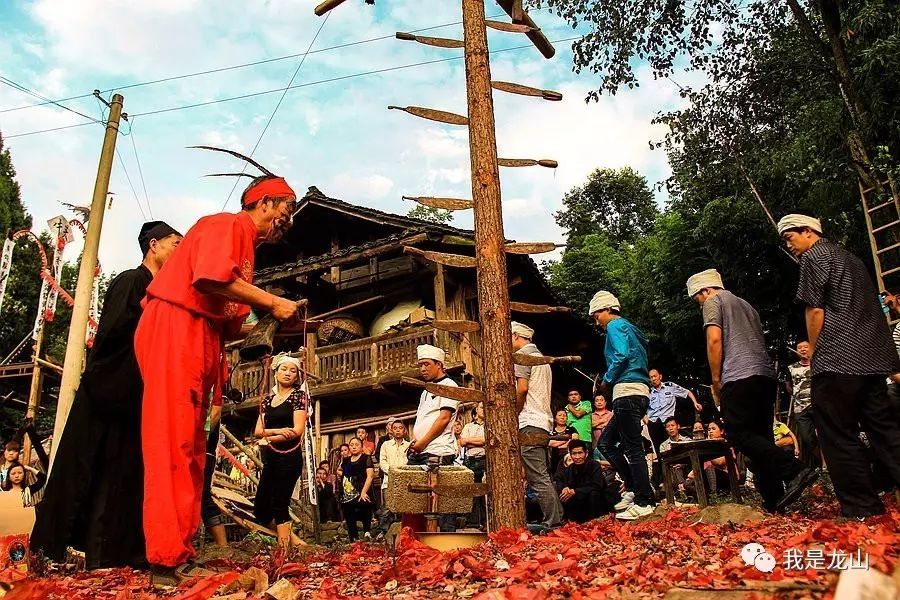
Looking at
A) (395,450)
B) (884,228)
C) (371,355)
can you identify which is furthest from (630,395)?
(371,355)

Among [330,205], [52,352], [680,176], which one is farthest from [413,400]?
[52,352]

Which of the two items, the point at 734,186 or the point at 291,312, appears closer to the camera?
the point at 291,312

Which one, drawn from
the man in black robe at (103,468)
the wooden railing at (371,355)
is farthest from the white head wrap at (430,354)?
the wooden railing at (371,355)

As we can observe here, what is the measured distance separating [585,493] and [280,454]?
12.8ft

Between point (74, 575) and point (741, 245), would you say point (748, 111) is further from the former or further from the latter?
point (74, 575)

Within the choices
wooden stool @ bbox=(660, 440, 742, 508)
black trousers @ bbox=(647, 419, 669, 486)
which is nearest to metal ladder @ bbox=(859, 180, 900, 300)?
black trousers @ bbox=(647, 419, 669, 486)

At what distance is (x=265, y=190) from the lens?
3.89 m

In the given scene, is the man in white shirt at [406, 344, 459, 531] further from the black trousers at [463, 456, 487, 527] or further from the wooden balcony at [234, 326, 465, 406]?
the wooden balcony at [234, 326, 465, 406]

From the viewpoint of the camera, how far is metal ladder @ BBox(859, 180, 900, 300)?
1298cm

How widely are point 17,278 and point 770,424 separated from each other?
33.1 metres

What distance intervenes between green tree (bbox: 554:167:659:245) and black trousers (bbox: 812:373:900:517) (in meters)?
37.4

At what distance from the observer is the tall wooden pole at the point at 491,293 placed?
477 cm

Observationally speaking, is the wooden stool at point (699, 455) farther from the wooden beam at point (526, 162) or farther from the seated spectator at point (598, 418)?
the seated spectator at point (598, 418)

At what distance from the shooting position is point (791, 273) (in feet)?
67.8
